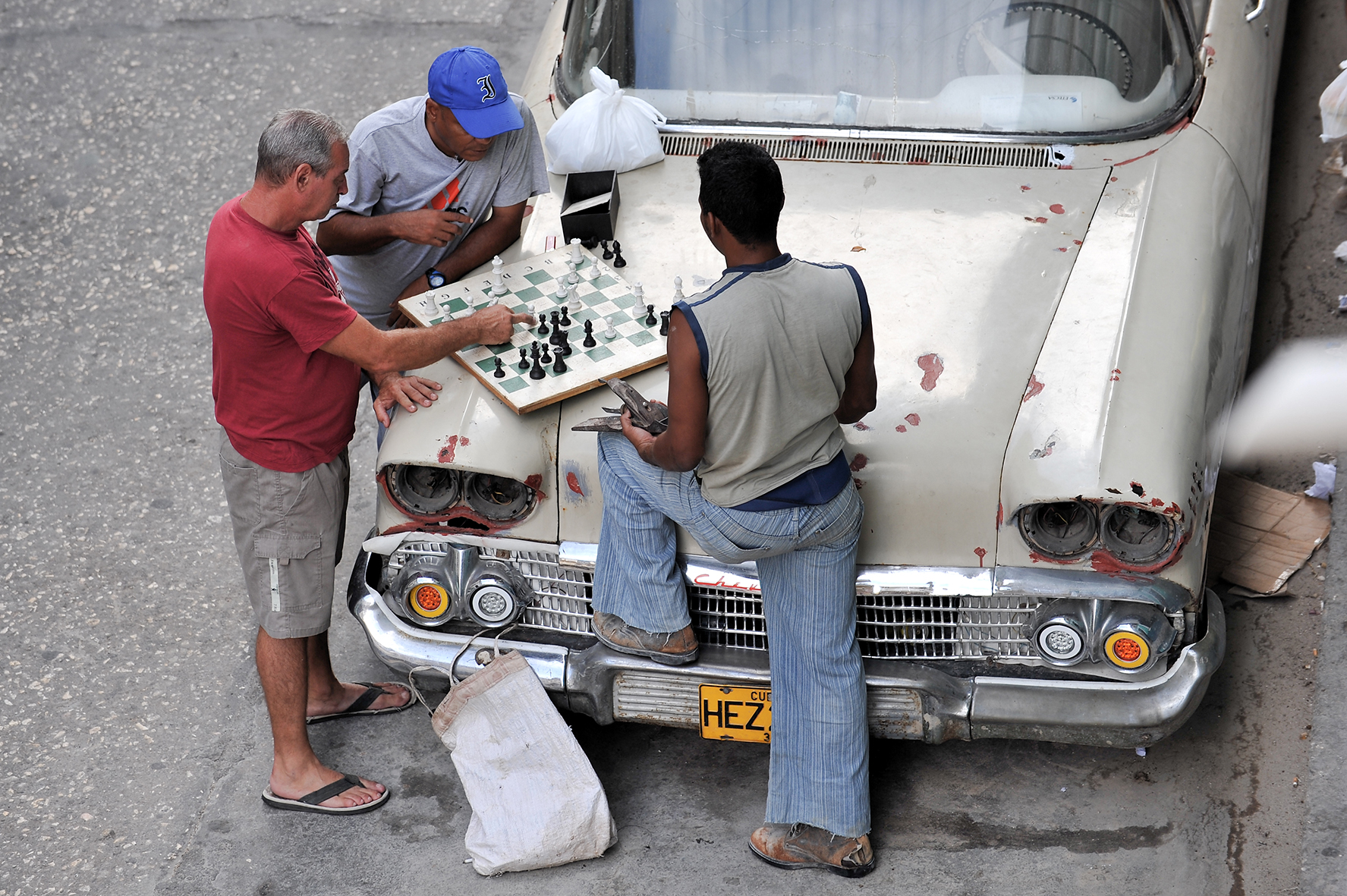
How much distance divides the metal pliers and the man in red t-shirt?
440 mm

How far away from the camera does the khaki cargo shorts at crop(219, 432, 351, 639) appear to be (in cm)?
353

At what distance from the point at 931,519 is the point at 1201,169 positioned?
1.58 m

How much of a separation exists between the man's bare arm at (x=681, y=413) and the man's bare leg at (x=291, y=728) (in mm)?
1230

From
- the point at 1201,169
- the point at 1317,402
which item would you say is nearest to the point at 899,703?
the point at 1201,169

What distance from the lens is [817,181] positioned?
4.07 m

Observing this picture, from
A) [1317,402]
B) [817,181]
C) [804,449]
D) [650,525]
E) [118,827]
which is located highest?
[817,181]

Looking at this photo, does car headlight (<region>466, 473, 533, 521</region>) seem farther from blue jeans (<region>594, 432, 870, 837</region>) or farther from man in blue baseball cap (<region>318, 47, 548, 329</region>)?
man in blue baseball cap (<region>318, 47, 548, 329</region>)

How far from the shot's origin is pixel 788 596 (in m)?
3.25

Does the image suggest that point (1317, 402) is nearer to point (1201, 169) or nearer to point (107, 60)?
point (1201, 169)

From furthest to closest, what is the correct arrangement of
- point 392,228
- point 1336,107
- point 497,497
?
point 1336,107 → point 392,228 → point 497,497

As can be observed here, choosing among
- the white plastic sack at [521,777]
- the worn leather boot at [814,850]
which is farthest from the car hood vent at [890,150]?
the worn leather boot at [814,850]

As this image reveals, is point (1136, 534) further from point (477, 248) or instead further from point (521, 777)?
point (477, 248)

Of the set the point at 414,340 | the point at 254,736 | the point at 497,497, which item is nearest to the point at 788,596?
the point at 497,497

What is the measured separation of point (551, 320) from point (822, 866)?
1614 mm
